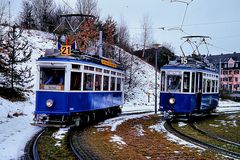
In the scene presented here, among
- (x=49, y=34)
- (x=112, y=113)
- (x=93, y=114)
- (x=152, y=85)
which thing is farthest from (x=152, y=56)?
(x=93, y=114)

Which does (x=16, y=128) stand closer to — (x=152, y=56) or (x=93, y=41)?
(x=93, y=41)

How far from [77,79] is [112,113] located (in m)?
7.39

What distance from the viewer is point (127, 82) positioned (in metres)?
44.7

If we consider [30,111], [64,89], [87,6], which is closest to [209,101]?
[30,111]

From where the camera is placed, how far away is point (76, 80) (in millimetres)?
16812

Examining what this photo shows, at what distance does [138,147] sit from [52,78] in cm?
558

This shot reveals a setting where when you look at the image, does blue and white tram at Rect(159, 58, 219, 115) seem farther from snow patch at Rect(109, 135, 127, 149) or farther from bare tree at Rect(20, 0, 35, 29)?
bare tree at Rect(20, 0, 35, 29)

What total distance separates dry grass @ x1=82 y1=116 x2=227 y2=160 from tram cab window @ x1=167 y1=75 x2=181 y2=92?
18.3 feet

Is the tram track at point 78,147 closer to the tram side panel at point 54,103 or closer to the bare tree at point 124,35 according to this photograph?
the tram side panel at point 54,103

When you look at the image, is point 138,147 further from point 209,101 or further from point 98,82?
point 209,101

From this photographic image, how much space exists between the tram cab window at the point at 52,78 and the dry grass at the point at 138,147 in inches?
88.5

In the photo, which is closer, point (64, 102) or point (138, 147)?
point (138, 147)

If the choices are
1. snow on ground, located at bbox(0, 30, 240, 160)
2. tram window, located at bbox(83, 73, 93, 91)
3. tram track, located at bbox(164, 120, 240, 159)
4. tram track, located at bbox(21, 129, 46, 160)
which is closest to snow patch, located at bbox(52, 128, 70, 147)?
snow on ground, located at bbox(0, 30, 240, 160)

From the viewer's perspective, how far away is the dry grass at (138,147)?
11.5m
